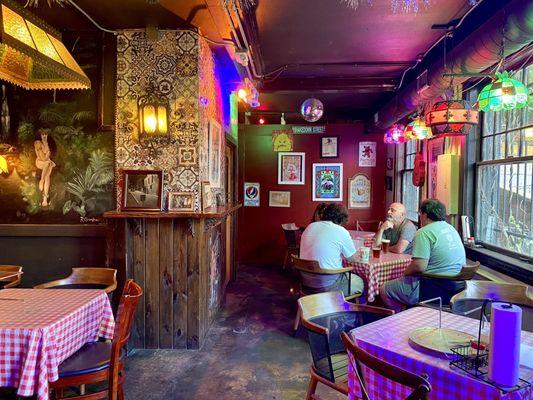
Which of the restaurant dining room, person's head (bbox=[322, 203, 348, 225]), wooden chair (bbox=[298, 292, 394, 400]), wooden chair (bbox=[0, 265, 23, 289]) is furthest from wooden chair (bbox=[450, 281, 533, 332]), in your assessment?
wooden chair (bbox=[0, 265, 23, 289])

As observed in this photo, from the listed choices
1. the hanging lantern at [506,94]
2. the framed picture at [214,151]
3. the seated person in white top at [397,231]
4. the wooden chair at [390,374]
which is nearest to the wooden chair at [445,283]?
the seated person in white top at [397,231]

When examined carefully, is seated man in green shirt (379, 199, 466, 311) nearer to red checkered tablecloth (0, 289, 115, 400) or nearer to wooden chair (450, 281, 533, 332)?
wooden chair (450, 281, 533, 332)

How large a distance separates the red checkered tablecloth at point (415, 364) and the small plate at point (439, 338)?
0.04 m

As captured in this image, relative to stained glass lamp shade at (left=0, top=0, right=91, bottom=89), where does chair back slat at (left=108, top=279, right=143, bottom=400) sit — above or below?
below

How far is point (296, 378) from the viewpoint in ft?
10.6

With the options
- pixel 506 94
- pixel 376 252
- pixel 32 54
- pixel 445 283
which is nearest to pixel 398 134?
pixel 376 252

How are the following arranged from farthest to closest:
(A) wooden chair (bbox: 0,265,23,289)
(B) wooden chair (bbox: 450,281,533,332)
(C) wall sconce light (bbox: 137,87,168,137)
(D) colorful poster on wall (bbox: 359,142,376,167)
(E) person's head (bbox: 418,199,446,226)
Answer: (D) colorful poster on wall (bbox: 359,142,376,167) → (C) wall sconce light (bbox: 137,87,168,137) → (E) person's head (bbox: 418,199,446,226) → (A) wooden chair (bbox: 0,265,23,289) → (B) wooden chair (bbox: 450,281,533,332)

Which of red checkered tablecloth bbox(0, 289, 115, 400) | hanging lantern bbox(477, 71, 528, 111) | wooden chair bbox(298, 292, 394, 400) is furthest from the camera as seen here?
hanging lantern bbox(477, 71, 528, 111)

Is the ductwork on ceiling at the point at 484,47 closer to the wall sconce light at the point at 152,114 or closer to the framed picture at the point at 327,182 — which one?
the wall sconce light at the point at 152,114

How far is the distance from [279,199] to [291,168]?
0.66 meters

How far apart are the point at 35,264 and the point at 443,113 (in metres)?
4.02

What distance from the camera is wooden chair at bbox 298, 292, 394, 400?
220 centimetres

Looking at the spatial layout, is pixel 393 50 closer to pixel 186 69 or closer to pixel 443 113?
pixel 443 113

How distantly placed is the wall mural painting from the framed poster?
4.03 metres
